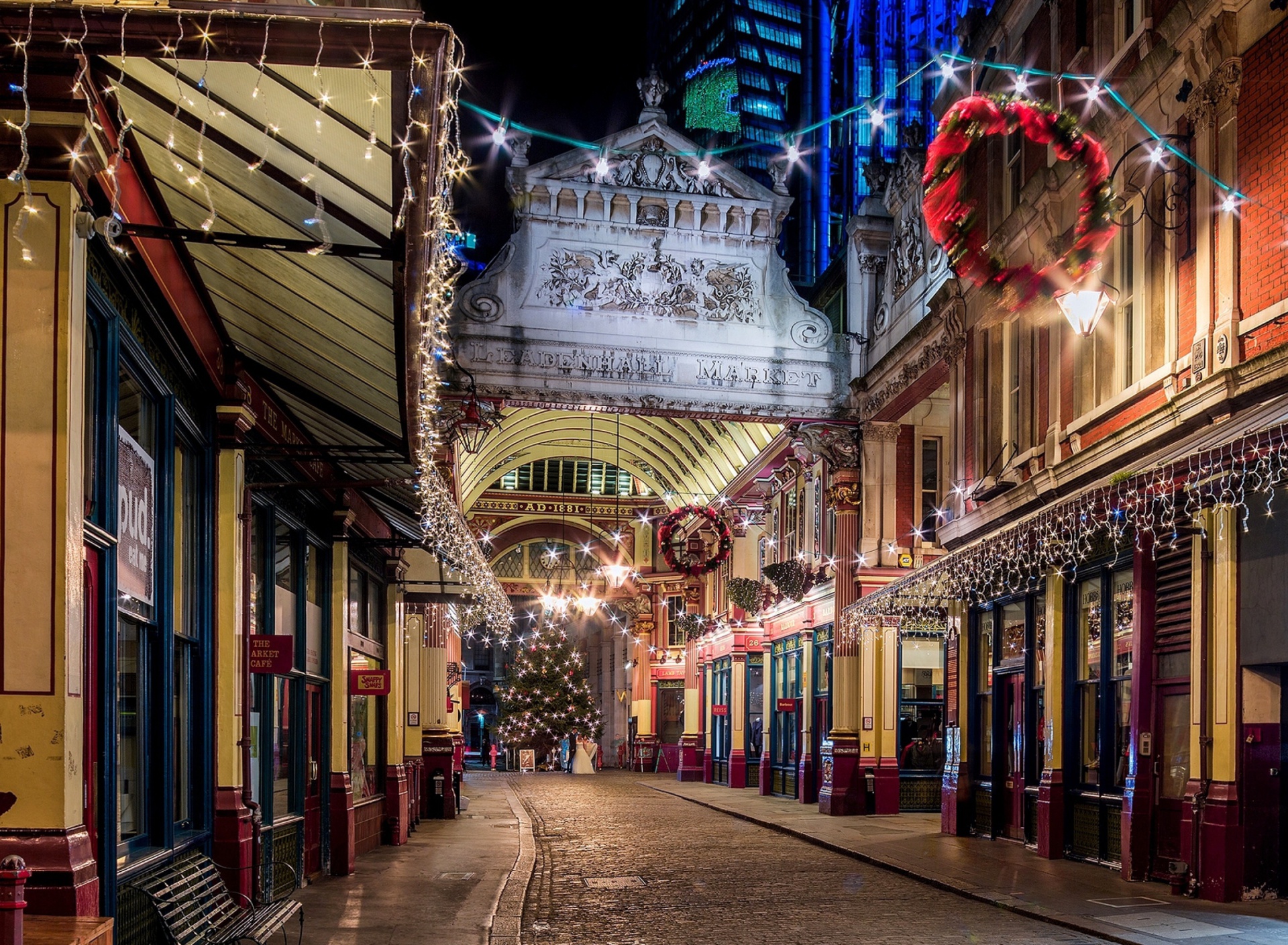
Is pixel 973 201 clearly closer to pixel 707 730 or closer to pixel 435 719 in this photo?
pixel 435 719

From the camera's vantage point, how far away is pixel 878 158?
27984 millimetres

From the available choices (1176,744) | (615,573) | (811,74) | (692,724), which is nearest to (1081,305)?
(1176,744)

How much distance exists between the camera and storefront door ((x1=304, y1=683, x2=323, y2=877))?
14.8 m

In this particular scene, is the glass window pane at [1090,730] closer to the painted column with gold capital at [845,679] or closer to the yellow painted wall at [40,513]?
the painted column with gold capital at [845,679]

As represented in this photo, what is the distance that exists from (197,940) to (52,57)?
17.0ft

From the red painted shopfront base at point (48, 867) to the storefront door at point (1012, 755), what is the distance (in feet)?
50.2

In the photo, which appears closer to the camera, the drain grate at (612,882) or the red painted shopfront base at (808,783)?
the drain grate at (612,882)

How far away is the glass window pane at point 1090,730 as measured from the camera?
17.0 meters

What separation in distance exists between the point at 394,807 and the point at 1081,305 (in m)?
12.3

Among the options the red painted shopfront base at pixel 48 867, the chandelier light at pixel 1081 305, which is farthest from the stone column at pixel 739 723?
the red painted shopfront base at pixel 48 867

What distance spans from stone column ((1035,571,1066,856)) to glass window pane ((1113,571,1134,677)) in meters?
1.22

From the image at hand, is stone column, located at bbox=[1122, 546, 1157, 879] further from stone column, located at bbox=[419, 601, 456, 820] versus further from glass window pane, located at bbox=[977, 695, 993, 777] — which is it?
stone column, located at bbox=[419, 601, 456, 820]

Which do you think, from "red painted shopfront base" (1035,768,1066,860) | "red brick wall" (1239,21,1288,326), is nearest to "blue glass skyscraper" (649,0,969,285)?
"red painted shopfront base" (1035,768,1066,860)

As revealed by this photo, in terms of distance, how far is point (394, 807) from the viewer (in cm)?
1980
